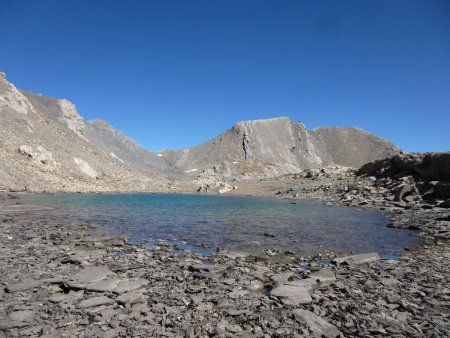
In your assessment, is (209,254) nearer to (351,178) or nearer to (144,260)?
(144,260)

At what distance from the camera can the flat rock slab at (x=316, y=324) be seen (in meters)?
5.78

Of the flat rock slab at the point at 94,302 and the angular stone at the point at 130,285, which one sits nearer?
the flat rock slab at the point at 94,302

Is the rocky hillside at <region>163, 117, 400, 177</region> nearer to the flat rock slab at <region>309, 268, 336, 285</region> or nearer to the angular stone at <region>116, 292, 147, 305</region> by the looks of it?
the flat rock slab at <region>309, 268, 336, 285</region>

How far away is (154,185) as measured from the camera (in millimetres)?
78938

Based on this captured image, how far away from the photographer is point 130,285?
25.6 feet

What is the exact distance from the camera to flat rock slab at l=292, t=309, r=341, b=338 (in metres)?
5.78

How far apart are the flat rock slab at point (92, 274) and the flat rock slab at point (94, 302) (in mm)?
1190

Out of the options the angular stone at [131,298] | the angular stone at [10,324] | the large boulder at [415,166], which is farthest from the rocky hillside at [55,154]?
the large boulder at [415,166]

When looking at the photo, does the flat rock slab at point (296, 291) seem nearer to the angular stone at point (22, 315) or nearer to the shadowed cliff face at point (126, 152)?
the angular stone at point (22, 315)

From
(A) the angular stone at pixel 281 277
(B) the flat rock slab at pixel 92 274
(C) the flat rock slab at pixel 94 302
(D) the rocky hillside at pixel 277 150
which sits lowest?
(C) the flat rock slab at pixel 94 302

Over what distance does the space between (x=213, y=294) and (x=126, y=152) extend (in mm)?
97723

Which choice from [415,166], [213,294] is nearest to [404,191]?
[415,166]

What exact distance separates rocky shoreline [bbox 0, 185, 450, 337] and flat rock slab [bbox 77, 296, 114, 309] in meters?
0.02

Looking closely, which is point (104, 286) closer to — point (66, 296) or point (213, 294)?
point (66, 296)
